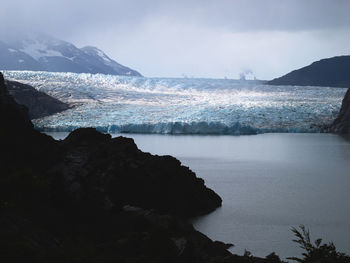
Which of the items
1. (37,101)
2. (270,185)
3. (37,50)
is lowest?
(270,185)

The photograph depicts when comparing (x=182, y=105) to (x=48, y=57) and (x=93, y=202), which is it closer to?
(x=93, y=202)

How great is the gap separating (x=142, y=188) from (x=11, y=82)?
48.0m

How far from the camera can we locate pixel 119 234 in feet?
38.3

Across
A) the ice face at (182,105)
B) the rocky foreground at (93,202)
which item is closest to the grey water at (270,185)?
the rocky foreground at (93,202)

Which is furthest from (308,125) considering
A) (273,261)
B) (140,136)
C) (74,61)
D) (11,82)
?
(74,61)

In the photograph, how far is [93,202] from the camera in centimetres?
1342

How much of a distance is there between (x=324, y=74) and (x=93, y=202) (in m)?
108

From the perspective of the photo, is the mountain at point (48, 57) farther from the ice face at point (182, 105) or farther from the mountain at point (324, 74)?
the ice face at point (182, 105)

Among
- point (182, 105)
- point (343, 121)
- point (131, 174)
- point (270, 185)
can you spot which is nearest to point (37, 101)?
point (182, 105)

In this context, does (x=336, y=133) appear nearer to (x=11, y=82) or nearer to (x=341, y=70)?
(x=11, y=82)

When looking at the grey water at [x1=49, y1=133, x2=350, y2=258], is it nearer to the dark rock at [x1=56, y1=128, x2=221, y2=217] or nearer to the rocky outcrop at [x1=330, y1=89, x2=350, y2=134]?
the dark rock at [x1=56, y1=128, x2=221, y2=217]

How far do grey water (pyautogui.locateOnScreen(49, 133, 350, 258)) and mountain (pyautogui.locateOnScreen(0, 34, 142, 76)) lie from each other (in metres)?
94.3

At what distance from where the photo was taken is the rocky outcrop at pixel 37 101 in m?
61.3

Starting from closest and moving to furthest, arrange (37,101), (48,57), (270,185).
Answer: (270,185) < (37,101) < (48,57)
